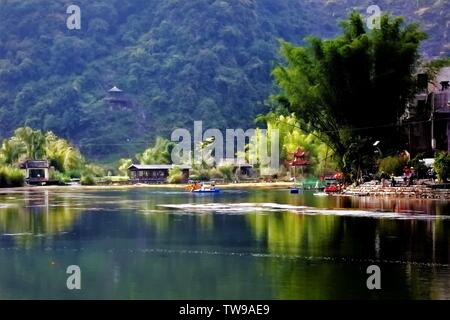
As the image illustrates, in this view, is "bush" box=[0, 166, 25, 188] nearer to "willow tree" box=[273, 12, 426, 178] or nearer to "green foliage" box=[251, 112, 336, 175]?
"green foliage" box=[251, 112, 336, 175]

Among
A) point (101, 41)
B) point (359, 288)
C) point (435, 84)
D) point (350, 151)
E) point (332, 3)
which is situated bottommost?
point (359, 288)

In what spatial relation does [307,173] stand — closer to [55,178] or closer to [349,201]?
[55,178]

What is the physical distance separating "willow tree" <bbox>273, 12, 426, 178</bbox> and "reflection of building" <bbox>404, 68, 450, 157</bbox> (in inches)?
26.1

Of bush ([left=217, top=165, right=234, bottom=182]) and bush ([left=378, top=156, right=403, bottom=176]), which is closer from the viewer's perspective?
bush ([left=378, top=156, right=403, bottom=176])

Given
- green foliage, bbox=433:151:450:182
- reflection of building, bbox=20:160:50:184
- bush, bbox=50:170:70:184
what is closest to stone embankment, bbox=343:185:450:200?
green foliage, bbox=433:151:450:182

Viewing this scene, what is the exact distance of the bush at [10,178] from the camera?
54906 mm

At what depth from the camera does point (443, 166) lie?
1197 inches

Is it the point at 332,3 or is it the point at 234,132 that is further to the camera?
the point at 332,3

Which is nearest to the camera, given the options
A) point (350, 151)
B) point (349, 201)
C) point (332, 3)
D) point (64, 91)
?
point (349, 201)

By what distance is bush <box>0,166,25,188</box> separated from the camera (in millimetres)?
54906

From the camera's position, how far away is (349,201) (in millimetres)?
30844

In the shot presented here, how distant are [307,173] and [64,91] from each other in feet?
160

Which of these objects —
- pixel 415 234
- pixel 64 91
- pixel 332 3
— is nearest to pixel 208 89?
pixel 64 91

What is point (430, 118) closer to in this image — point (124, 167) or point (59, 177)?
point (59, 177)
